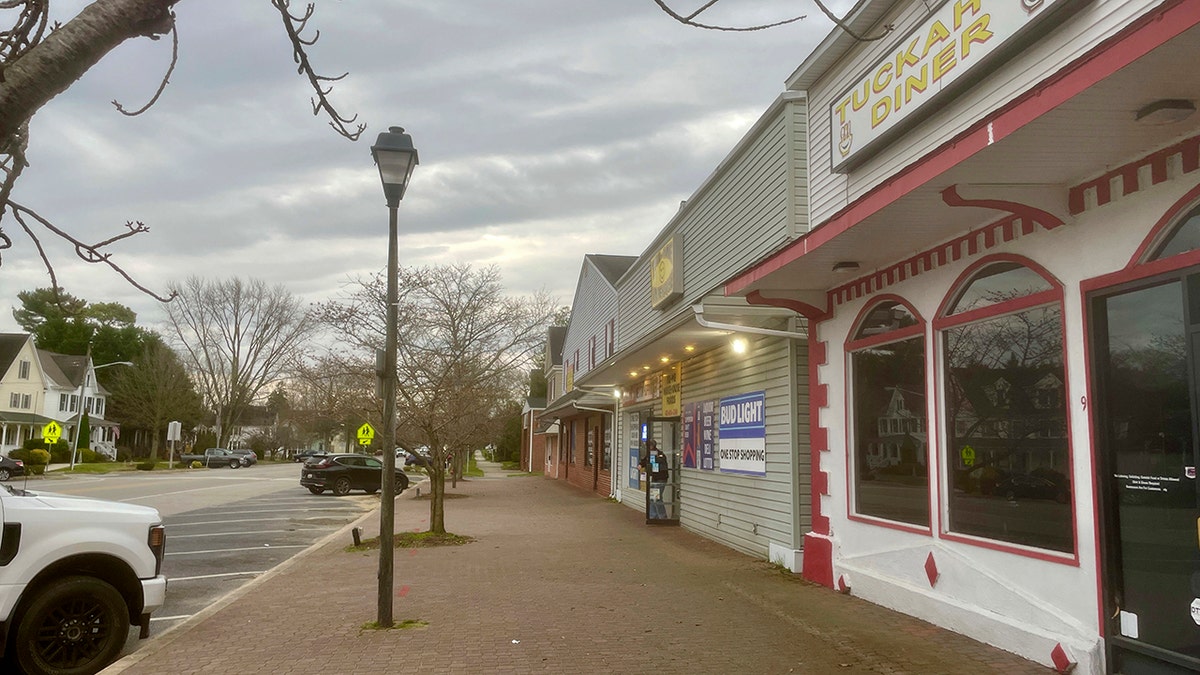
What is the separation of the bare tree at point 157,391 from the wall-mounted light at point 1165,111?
203ft

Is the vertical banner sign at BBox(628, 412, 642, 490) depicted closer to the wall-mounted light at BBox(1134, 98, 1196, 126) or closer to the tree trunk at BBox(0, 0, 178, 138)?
the wall-mounted light at BBox(1134, 98, 1196, 126)

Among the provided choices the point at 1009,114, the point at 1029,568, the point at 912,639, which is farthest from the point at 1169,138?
the point at 912,639

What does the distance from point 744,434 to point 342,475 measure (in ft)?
61.6

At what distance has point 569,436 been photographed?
3616cm

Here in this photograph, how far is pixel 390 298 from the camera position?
26.6 ft

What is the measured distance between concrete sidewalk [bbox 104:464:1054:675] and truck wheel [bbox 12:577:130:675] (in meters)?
0.22

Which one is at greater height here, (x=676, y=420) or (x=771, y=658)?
(x=676, y=420)

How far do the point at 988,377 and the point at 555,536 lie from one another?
30.5 ft

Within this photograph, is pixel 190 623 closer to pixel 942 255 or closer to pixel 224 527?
pixel 942 255

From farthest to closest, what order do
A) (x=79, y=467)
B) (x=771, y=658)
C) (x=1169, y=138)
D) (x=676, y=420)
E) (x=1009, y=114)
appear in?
(x=79, y=467), (x=676, y=420), (x=771, y=658), (x=1169, y=138), (x=1009, y=114)

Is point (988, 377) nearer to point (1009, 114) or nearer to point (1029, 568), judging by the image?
point (1029, 568)

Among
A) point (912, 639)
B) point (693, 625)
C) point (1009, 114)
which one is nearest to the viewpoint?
point (1009, 114)

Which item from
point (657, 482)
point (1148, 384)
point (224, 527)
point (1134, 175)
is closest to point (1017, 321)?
point (1148, 384)

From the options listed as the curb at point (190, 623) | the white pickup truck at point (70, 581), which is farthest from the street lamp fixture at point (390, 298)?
the white pickup truck at point (70, 581)
